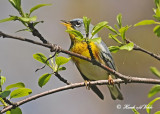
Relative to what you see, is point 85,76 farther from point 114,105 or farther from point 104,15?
point 104,15

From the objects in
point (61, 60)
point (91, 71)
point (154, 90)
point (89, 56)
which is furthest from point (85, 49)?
point (154, 90)

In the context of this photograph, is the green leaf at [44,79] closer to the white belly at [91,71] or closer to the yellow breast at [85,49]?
the yellow breast at [85,49]

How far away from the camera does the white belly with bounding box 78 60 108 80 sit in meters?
3.25

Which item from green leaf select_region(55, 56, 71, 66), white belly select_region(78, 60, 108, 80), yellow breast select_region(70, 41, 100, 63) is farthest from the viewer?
white belly select_region(78, 60, 108, 80)

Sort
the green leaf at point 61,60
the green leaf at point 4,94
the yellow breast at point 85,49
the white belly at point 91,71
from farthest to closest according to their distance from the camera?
the white belly at point 91,71 < the yellow breast at point 85,49 < the green leaf at point 61,60 < the green leaf at point 4,94

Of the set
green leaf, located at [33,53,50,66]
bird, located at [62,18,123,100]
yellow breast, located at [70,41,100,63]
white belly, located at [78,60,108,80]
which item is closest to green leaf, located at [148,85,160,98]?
green leaf, located at [33,53,50,66]

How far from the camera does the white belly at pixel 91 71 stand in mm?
3250

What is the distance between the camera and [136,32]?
523 cm

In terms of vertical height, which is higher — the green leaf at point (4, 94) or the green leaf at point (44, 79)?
the green leaf at point (44, 79)

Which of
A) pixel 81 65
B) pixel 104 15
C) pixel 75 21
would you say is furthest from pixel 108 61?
pixel 104 15

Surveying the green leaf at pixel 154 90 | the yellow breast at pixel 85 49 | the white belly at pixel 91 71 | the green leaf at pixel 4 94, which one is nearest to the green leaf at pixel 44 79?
the green leaf at pixel 4 94

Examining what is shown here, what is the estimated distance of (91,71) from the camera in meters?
3.31

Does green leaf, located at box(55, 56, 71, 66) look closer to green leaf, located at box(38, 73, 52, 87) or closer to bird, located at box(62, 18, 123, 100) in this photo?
green leaf, located at box(38, 73, 52, 87)

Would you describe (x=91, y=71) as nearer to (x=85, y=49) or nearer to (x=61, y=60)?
(x=85, y=49)
